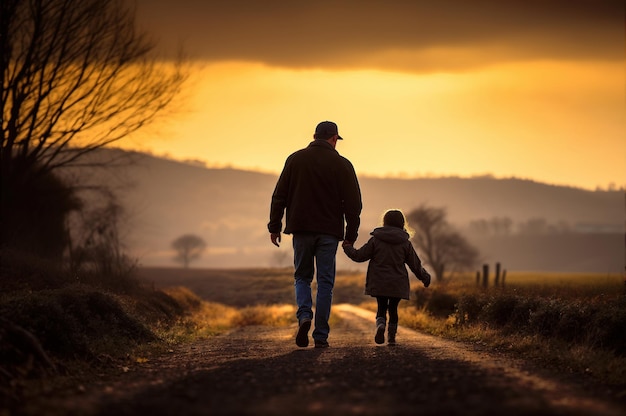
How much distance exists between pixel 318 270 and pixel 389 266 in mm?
1282

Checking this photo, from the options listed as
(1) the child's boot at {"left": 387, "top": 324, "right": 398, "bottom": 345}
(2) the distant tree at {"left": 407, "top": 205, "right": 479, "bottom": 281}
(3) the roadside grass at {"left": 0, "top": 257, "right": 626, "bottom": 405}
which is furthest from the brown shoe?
(2) the distant tree at {"left": 407, "top": 205, "right": 479, "bottom": 281}

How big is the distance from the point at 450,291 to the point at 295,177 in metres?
10.9

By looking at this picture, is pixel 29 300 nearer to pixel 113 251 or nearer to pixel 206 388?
pixel 206 388

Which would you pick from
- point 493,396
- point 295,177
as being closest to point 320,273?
point 295,177

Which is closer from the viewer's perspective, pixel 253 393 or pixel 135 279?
pixel 253 393

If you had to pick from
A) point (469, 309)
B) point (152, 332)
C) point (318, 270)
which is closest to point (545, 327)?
point (318, 270)

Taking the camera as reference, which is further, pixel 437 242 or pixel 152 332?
pixel 437 242

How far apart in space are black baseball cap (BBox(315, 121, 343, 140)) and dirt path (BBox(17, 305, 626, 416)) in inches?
141

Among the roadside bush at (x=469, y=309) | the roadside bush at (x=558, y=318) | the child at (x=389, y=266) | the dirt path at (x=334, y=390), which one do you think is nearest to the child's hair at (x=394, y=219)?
the child at (x=389, y=266)

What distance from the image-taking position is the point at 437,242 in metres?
94.2

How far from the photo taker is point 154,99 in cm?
2570

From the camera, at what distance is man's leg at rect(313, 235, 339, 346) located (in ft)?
34.1

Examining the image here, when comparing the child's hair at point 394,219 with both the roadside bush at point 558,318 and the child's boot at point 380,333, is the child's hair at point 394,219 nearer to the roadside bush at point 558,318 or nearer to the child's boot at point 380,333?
the child's boot at point 380,333

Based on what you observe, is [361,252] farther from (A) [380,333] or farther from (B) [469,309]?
(B) [469,309]
